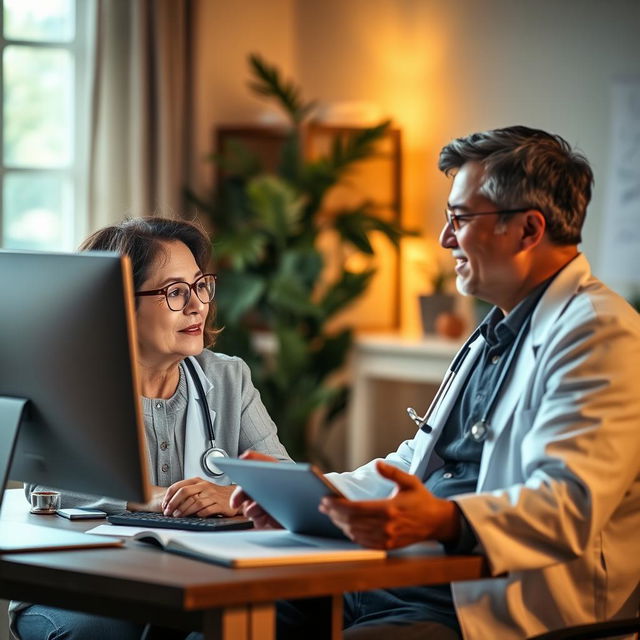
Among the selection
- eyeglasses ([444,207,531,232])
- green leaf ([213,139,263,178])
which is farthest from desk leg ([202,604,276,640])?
green leaf ([213,139,263,178])

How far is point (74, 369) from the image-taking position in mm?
1827

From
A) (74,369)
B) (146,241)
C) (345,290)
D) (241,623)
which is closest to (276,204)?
(345,290)

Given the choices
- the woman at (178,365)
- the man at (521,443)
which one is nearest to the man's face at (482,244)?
the man at (521,443)

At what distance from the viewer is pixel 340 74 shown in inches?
240

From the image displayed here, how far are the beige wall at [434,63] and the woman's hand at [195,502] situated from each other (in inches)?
124

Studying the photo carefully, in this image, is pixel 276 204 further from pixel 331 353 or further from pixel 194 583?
pixel 194 583

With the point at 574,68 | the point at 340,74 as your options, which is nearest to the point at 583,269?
the point at 574,68

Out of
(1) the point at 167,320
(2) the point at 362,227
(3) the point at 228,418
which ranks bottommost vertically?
(3) the point at 228,418

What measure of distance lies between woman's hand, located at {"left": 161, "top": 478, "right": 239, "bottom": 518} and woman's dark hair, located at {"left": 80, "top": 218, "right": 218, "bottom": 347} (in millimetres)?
542

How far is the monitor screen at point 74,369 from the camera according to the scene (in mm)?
1758

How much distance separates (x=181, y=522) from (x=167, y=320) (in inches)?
22.5

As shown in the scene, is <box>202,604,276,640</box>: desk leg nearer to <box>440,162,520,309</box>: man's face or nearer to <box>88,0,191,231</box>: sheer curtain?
<box>440,162,520,309</box>: man's face

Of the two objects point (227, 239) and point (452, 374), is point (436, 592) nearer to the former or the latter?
point (452, 374)

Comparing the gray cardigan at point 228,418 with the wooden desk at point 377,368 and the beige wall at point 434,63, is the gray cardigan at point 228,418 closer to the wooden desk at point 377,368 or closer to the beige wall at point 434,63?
the wooden desk at point 377,368
